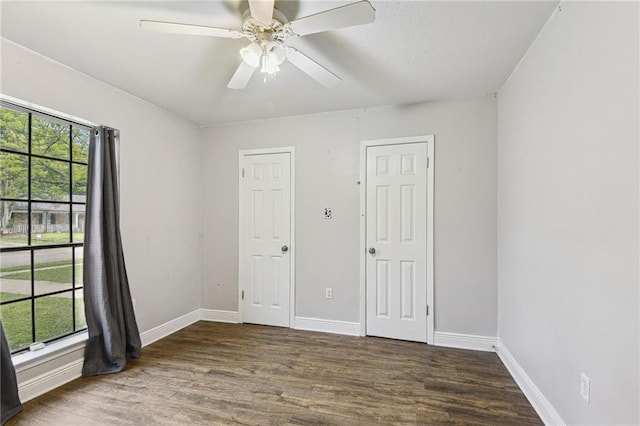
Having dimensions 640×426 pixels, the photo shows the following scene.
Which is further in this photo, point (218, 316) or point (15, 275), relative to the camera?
point (218, 316)

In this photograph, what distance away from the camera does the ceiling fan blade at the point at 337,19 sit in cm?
135

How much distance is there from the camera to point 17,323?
7.25 feet

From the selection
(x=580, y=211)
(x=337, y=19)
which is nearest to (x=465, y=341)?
(x=580, y=211)

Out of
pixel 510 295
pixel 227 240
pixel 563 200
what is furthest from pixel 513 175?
pixel 227 240

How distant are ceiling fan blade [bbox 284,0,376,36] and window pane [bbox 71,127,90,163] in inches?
86.4

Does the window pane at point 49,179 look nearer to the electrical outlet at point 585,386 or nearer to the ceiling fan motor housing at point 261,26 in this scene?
the ceiling fan motor housing at point 261,26

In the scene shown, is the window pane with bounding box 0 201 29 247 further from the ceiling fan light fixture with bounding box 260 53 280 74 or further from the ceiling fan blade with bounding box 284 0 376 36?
the ceiling fan blade with bounding box 284 0 376 36


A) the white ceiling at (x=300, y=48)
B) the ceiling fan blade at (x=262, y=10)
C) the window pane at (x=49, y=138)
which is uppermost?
the white ceiling at (x=300, y=48)

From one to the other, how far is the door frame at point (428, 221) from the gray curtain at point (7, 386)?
9.20 feet

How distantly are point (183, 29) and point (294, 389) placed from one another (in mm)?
2472

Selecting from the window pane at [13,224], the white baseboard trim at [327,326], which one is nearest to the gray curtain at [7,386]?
the window pane at [13,224]

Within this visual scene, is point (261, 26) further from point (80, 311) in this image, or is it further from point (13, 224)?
point (80, 311)

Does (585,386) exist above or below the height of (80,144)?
below

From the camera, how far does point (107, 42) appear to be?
6.69 ft
